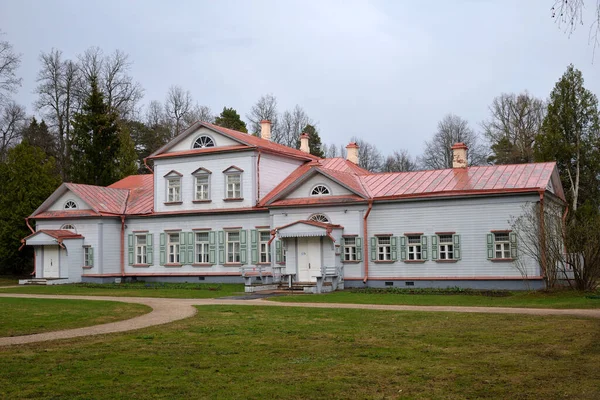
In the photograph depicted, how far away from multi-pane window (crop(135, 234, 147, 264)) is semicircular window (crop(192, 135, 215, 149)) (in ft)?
19.6

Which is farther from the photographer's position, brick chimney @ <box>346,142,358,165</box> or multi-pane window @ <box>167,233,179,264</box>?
brick chimney @ <box>346,142,358,165</box>

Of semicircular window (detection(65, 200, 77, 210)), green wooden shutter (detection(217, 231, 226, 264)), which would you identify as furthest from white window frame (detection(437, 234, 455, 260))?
semicircular window (detection(65, 200, 77, 210))

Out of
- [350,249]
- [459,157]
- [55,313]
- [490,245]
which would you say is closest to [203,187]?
[350,249]

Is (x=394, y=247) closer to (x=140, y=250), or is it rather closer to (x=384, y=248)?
(x=384, y=248)

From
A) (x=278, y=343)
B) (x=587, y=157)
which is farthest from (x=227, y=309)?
(x=587, y=157)

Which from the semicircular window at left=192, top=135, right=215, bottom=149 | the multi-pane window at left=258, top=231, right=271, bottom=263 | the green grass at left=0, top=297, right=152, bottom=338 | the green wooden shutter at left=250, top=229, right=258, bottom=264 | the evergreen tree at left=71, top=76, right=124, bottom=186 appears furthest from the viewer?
the evergreen tree at left=71, top=76, right=124, bottom=186

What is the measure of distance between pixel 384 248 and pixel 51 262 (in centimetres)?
1889

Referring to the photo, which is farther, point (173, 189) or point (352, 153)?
point (352, 153)

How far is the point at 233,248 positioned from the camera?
3516 centimetres

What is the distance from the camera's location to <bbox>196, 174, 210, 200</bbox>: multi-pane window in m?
36.1

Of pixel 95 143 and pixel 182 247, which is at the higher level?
pixel 95 143

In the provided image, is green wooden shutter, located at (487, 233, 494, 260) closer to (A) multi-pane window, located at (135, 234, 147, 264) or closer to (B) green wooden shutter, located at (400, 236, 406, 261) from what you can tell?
(B) green wooden shutter, located at (400, 236, 406, 261)

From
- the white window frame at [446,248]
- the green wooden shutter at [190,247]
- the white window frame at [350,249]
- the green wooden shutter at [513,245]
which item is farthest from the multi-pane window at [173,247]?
the green wooden shutter at [513,245]

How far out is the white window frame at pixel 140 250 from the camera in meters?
37.8
